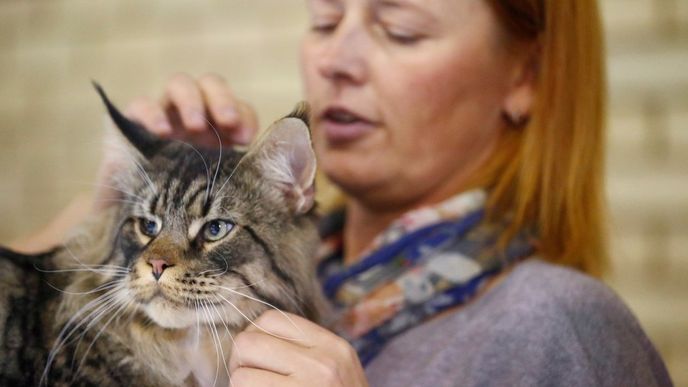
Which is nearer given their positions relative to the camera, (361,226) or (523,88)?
(523,88)

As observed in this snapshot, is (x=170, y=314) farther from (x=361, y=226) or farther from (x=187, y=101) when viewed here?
(x=361, y=226)

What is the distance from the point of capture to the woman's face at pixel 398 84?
1.27 m

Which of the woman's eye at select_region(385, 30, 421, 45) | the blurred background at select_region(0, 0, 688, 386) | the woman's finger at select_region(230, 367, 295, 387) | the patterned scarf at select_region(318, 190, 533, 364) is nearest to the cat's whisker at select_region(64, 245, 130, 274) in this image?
the woman's finger at select_region(230, 367, 295, 387)

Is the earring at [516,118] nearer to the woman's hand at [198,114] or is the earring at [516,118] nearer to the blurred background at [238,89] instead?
the woman's hand at [198,114]

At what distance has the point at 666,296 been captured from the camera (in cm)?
228

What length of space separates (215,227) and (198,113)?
378mm

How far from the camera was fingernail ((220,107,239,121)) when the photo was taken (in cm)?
130

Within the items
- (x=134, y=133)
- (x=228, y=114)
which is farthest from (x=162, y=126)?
(x=134, y=133)

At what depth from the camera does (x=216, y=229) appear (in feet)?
3.19

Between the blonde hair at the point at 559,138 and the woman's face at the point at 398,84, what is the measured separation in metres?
0.08

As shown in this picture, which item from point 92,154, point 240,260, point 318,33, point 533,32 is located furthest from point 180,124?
point 92,154

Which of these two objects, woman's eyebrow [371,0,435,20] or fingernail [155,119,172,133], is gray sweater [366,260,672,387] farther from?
fingernail [155,119,172,133]

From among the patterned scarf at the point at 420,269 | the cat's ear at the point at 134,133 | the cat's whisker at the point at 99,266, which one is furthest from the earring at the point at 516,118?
the cat's whisker at the point at 99,266

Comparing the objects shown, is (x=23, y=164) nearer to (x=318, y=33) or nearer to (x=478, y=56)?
(x=318, y=33)
